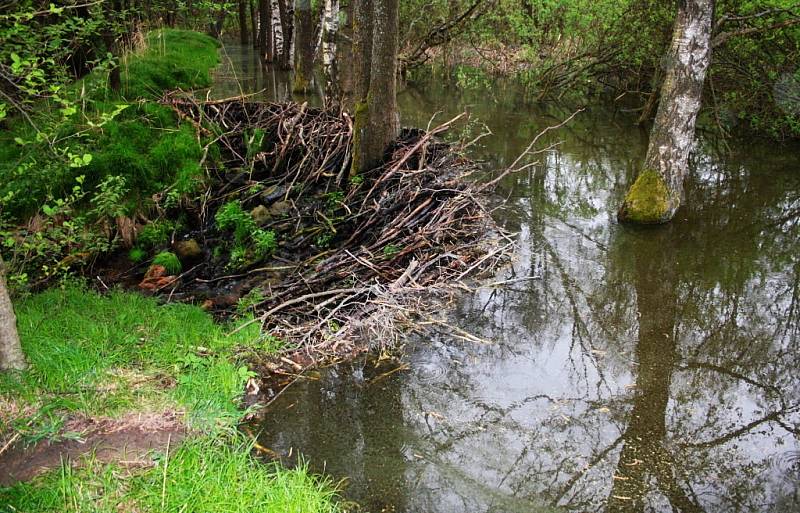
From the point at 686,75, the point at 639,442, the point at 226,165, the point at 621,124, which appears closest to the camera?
the point at 639,442

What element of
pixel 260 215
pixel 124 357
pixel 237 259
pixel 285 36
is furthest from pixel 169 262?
pixel 285 36

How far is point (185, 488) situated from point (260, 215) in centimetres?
488

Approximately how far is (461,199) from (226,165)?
388cm

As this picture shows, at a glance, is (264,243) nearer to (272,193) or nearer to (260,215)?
(260,215)

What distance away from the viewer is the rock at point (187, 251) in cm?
732

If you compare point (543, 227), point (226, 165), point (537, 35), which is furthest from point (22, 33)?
point (537, 35)

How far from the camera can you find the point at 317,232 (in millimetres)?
7426

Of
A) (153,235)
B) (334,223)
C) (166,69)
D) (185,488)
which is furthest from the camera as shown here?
(166,69)

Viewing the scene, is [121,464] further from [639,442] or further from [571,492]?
[639,442]

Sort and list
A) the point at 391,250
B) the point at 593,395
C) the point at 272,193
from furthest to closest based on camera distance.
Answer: the point at 272,193 < the point at 391,250 < the point at 593,395

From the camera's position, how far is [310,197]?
8.30 meters

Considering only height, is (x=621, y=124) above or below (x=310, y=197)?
above

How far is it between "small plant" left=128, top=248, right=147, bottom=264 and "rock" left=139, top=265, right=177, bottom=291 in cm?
42

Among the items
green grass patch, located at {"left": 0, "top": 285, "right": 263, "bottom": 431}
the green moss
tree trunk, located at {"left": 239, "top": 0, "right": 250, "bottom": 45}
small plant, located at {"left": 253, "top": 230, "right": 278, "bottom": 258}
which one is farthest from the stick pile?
tree trunk, located at {"left": 239, "top": 0, "right": 250, "bottom": 45}
